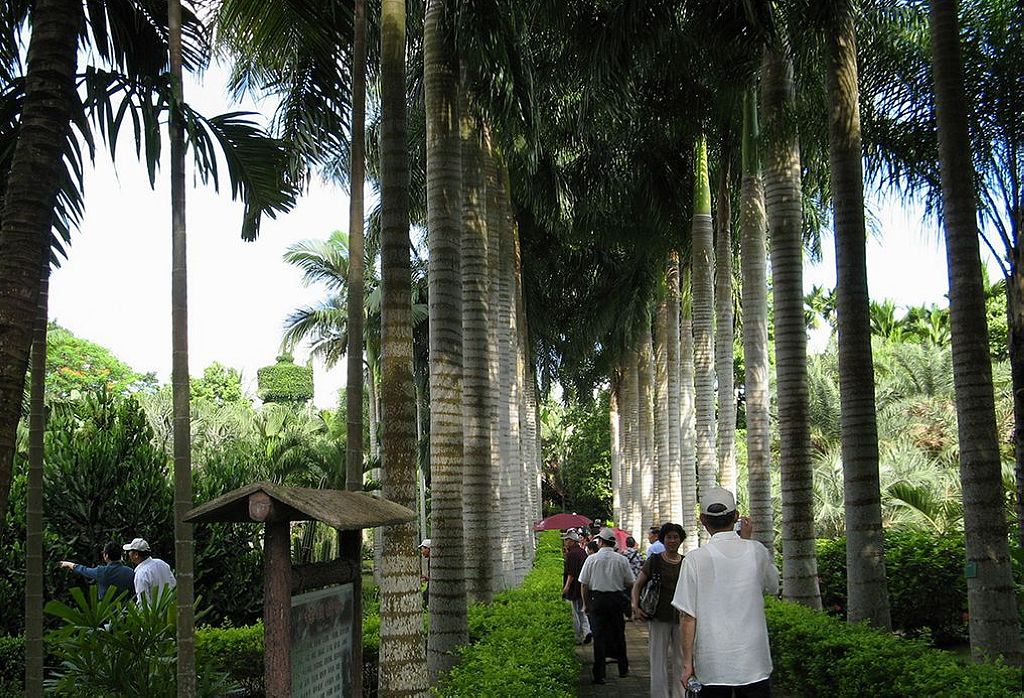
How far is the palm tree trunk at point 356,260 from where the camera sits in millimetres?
10188

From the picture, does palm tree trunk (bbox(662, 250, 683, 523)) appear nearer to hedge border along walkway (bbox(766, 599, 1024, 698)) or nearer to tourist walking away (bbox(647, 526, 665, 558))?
tourist walking away (bbox(647, 526, 665, 558))

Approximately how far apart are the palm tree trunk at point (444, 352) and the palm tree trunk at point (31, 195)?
4.02 m

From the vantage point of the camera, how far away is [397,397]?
27.0ft

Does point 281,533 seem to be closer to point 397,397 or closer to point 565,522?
point 397,397

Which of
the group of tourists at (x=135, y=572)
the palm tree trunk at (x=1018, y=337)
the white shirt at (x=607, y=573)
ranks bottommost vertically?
the white shirt at (x=607, y=573)

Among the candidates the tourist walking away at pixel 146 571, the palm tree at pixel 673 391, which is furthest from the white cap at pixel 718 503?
the palm tree at pixel 673 391

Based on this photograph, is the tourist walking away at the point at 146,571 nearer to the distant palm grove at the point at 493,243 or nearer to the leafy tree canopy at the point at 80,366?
the distant palm grove at the point at 493,243

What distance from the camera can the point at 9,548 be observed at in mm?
14508

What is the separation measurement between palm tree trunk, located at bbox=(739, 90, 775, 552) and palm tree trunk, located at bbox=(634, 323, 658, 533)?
57.0 ft

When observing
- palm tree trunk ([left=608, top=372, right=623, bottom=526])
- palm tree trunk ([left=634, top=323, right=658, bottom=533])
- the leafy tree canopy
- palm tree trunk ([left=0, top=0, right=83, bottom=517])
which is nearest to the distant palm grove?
palm tree trunk ([left=0, top=0, right=83, bottom=517])

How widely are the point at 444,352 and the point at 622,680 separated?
16.7 ft

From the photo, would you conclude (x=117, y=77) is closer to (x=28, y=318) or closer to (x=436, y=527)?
(x=28, y=318)

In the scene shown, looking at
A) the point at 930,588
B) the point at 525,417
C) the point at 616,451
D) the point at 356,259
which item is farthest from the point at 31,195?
the point at 616,451

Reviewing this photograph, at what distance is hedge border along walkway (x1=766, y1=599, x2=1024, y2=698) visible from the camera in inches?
266
